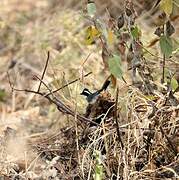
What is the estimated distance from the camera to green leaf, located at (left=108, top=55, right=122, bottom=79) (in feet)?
5.90

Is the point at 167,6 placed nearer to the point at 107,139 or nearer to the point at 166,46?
the point at 166,46

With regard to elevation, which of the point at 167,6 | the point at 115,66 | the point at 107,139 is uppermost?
the point at 167,6

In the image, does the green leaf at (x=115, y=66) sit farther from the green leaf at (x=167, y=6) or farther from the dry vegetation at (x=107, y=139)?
the green leaf at (x=167, y=6)

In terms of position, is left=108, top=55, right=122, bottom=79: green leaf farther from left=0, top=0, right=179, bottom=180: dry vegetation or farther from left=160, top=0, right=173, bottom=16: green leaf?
left=160, top=0, right=173, bottom=16: green leaf

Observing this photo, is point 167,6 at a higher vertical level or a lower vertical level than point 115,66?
higher

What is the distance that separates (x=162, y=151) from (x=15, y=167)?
1.54 ft

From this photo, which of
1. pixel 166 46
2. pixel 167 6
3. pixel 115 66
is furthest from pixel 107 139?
pixel 167 6

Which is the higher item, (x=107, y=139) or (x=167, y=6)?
(x=167, y=6)

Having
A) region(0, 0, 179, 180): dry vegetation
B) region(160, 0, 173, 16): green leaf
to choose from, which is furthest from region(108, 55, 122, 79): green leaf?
region(160, 0, 173, 16): green leaf

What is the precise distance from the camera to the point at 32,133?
8.81 ft

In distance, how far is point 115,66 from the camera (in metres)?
1.81

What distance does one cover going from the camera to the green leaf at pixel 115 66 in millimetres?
1798

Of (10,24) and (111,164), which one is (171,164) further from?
(10,24)

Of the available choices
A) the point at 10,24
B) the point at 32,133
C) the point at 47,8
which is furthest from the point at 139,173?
the point at 47,8
